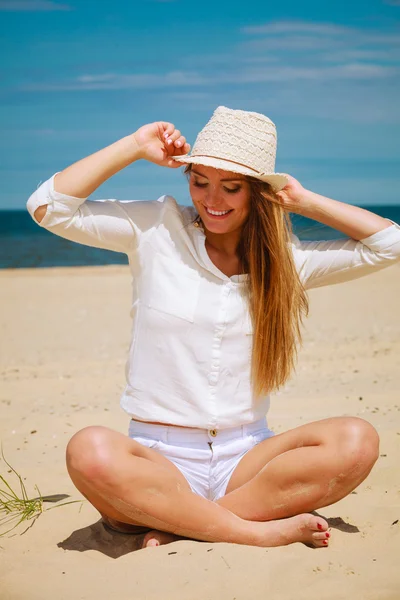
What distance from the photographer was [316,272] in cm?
341

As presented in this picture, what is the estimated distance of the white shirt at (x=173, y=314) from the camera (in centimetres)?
311

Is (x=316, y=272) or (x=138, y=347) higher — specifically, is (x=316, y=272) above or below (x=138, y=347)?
above

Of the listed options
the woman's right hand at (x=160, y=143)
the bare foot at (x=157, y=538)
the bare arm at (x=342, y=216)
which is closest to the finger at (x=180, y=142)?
the woman's right hand at (x=160, y=143)

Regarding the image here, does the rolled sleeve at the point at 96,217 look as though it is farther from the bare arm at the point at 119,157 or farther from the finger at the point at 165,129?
the finger at the point at 165,129

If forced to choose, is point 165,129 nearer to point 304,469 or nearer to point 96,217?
Result: point 96,217

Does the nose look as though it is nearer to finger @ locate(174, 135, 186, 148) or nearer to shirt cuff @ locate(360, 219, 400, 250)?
finger @ locate(174, 135, 186, 148)

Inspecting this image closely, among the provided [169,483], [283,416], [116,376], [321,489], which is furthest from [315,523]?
[116,376]

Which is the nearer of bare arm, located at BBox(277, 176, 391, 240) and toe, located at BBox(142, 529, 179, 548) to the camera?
toe, located at BBox(142, 529, 179, 548)

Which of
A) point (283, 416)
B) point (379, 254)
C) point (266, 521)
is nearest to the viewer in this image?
point (266, 521)

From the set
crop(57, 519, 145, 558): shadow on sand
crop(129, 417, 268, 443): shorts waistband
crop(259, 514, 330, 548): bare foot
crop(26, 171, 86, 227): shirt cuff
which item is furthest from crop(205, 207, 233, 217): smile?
crop(57, 519, 145, 558): shadow on sand

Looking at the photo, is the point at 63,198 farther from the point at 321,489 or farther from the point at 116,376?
the point at 116,376

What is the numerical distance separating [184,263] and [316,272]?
61 cm

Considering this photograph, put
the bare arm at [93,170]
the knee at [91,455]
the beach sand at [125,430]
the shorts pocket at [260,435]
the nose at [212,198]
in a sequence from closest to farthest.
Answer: the beach sand at [125,430] → the knee at [91,455] → the bare arm at [93,170] → the nose at [212,198] → the shorts pocket at [260,435]

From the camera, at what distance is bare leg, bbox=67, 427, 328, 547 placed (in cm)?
287
